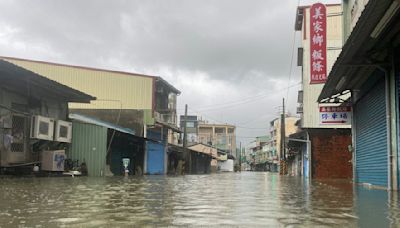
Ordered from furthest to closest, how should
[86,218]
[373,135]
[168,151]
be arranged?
1. [168,151]
2. [373,135]
3. [86,218]

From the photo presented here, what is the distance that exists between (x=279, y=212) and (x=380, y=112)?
29.5 ft

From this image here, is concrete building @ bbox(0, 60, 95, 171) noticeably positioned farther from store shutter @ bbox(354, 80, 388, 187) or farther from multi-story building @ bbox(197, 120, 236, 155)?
multi-story building @ bbox(197, 120, 236, 155)

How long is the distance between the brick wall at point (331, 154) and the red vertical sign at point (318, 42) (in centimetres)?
1045

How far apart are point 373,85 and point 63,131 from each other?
15325 mm

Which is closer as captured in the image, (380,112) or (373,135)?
(380,112)

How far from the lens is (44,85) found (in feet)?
70.5

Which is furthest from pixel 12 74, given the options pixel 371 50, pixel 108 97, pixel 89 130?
pixel 108 97

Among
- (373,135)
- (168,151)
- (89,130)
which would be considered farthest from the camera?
(168,151)

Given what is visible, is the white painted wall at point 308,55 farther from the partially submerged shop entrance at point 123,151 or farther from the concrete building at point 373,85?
the concrete building at point 373,85

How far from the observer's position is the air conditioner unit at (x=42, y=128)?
21297 millimetres

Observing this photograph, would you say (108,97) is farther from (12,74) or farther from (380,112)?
(380,112)

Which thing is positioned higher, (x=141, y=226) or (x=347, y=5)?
(x=347, y=5)

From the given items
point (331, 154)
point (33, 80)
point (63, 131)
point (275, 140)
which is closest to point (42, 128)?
point (63, 131)

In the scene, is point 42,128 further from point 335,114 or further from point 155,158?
point 155,158
